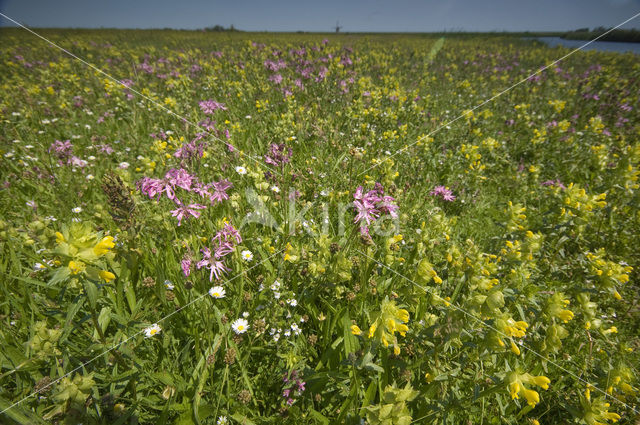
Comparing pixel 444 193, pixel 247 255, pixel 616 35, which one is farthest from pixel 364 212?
pixel 616 35

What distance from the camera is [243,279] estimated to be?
2.35 meters

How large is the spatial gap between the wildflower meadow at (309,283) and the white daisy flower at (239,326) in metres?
0.02

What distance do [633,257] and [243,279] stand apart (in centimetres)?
445

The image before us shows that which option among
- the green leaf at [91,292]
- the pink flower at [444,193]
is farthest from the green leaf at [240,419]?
the pink flower at [444,193]

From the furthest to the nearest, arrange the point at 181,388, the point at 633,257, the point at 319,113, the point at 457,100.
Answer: the point at 457,100
the point at 319,113
the point at 633,257
the point at 181,388

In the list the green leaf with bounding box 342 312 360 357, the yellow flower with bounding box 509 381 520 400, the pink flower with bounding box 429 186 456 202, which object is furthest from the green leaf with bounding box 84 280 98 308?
the pink flower with bounding box 429 186 456 202

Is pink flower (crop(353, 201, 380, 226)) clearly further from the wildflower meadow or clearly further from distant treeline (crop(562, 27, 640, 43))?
distant treeline (crop(562, 27, 640, 43))

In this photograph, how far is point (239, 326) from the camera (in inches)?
78.4

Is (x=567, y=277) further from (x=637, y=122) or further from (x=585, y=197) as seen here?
(x=637, y=122)

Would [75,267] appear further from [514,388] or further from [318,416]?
[514,388]

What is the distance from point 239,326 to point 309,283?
64 centimetres

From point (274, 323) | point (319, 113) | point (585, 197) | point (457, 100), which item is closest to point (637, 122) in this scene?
point (457, 100)

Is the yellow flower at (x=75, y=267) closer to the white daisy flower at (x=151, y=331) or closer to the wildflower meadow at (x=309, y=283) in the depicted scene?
the wildflower meadow at (x=309, y=283)

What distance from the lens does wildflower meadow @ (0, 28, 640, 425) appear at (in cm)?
157
